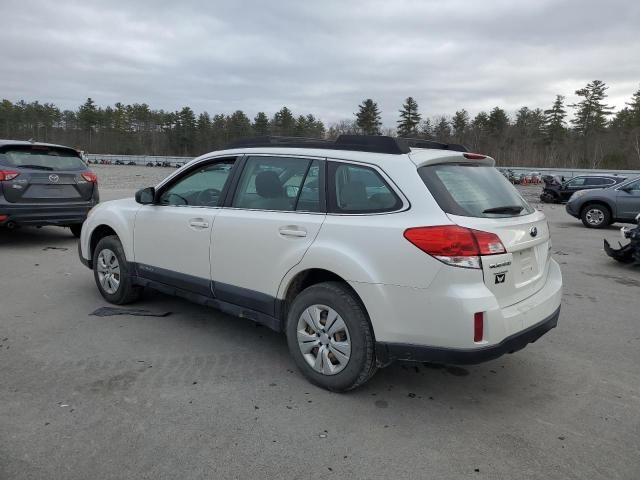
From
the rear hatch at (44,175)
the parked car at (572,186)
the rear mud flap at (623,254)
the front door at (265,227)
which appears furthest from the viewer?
the parked car at (572,186)

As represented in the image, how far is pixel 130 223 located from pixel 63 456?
9.02 ft

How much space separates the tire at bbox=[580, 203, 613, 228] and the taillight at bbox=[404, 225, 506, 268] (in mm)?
12922

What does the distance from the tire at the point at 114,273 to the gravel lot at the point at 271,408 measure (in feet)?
1.13

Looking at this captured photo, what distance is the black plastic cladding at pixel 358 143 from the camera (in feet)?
11.5

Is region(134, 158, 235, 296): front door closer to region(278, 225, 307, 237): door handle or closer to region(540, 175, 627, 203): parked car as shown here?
region(278, 225, 307, 237): door handle

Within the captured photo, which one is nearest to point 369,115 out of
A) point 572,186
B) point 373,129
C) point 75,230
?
point 373,129

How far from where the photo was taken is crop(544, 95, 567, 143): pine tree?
242 ft

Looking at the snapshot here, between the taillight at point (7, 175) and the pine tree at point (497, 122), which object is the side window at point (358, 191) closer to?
the taillight at point (7, 175)

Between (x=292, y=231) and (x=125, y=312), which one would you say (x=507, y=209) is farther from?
(x=125, y=312)

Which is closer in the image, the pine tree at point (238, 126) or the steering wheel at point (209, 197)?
the steering wheel at point (209, 197)

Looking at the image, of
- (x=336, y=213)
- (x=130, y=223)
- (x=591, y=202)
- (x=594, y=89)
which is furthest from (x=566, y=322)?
(x=594, y=89)

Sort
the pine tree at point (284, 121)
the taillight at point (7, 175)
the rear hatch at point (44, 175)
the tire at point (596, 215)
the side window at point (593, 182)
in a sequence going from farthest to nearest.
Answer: the pine tree at point (284, 121) → the side window at point (593, 182) → the tire at point (596, 215) → the rear hatch at point (44, 175) → the taillight at point (7, 175)

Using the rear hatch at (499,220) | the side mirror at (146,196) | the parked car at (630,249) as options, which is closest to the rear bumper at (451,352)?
the rear hatch at (499,220)

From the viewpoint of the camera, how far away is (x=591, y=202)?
46.8ft
